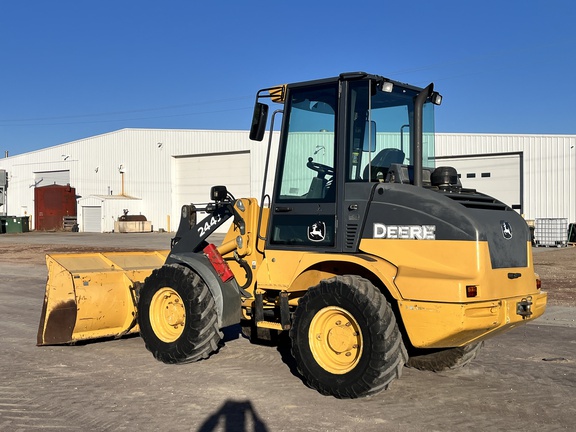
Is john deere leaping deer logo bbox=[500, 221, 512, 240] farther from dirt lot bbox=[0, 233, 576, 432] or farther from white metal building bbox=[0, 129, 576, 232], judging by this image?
white metal building bbox=[0, 129, 576, 232]

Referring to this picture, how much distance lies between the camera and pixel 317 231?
20.1 feet

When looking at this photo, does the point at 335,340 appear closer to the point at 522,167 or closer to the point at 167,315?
the point at 167,315

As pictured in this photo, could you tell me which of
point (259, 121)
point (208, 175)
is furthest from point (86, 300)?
point (208, 175)

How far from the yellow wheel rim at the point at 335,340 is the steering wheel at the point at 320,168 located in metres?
1.23

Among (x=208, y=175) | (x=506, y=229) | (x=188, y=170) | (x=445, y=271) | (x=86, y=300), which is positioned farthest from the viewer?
(x=188, y=170)

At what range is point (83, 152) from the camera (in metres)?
51.6

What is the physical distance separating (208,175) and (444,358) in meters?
37.8

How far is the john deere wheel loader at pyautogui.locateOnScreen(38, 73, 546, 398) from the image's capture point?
5.35 m

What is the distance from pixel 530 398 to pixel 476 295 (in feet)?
4.28

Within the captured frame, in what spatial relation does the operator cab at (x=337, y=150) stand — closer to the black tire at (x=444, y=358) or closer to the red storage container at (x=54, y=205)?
the black tire at (x=444, y=358)

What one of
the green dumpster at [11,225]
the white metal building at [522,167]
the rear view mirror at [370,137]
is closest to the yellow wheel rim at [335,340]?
the rear view mirror at [370,137]

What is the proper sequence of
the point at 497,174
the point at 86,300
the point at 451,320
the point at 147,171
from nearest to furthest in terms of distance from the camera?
the point at 451,320, the point at 86,300, the point at 497,174, the point at 147,171

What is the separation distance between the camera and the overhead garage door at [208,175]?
42.3 meters

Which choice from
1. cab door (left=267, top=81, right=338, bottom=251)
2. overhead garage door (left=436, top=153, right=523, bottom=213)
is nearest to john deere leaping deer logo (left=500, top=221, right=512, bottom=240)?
cab door (left=267, top=81, right=338, bottom=251)
